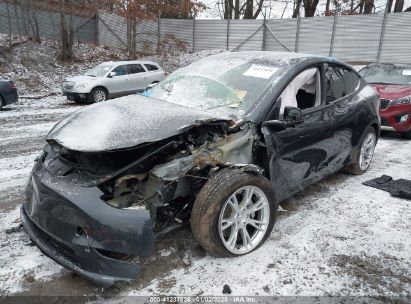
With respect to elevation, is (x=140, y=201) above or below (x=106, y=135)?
below

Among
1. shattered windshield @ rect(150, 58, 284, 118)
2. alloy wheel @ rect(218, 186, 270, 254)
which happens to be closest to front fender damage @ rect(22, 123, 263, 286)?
alloy wheel @ rect(218, 186, 270, 254)

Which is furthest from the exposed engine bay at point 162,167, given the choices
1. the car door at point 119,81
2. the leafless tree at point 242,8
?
the leafless tree at point 242,8

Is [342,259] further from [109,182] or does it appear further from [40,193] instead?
[40,193]

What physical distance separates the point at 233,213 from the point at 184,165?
1.95ft

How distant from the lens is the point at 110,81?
1238 cm

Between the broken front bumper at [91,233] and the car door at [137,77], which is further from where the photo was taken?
the car door at [137,77]

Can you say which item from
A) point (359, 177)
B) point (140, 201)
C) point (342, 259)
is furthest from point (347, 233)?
point (140, 201)

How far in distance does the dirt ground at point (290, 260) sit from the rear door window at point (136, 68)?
9358 millimetres

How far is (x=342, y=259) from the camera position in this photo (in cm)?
302

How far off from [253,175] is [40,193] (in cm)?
168

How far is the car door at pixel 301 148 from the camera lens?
3234mm

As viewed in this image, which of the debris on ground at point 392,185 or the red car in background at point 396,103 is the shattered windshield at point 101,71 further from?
the debris on ground at point 392,185

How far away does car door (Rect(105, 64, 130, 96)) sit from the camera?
488 inches

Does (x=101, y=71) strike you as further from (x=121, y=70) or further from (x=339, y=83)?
(x=339, y=83)
